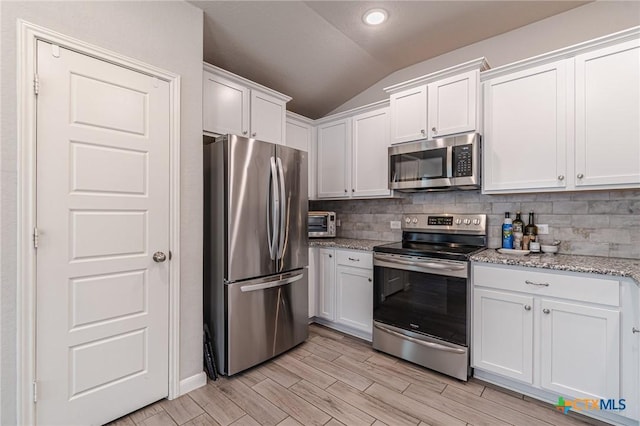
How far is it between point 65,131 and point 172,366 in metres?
1.60

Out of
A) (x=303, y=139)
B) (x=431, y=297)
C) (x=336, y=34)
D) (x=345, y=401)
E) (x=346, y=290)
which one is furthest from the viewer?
(x=303, y=139)

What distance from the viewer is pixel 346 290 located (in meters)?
2.96

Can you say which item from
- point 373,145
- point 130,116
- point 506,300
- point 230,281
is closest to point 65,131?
point 130,116

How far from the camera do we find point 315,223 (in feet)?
11.1

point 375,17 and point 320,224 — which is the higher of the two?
point 375,17

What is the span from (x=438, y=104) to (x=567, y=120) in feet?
3.00

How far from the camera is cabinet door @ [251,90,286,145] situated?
2.71 metres

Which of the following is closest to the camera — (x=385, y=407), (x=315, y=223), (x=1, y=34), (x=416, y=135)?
(x=1, y=34)

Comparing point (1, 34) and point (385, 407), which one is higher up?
point (1, 34)

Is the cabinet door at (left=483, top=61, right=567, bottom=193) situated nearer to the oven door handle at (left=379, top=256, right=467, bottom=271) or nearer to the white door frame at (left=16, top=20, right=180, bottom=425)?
the oven door handle at (left=379, top=256, right=467, bottom=271)

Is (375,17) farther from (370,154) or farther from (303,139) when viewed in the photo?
(303,139)

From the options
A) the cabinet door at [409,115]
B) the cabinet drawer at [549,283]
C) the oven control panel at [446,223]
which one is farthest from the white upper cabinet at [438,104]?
the cabinet drawer at [549,283]

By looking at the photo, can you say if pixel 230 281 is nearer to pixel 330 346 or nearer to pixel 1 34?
pixel 330 346

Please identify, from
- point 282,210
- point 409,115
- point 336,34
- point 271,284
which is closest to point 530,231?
point 409,115
